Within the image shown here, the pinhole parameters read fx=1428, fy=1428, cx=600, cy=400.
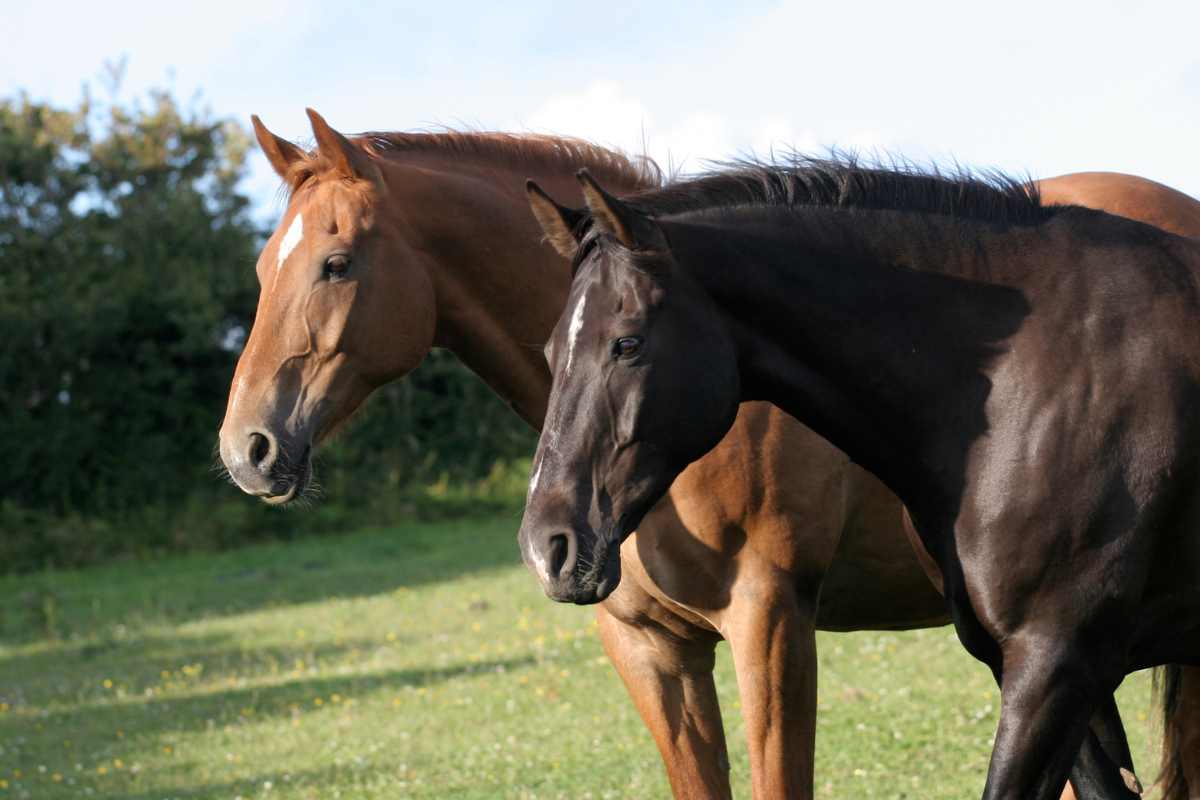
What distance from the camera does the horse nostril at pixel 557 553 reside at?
2.95 metres

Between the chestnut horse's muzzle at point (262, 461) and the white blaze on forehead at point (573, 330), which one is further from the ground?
the white blaze on forehead at point (573, 330)

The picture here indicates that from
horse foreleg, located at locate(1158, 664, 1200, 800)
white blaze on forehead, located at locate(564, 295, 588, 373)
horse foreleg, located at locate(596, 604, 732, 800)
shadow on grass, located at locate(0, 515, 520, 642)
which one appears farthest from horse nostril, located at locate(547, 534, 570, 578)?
shadow on grass, located at locate(0, 515, 520, 642)

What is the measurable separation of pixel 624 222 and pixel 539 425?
4.67ft

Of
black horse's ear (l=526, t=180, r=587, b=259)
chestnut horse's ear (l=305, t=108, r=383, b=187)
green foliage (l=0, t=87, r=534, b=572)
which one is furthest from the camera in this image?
green foliage (l=0, t=87, r=534, b=572)

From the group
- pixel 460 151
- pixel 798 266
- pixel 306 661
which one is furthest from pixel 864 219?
pixel 306 661

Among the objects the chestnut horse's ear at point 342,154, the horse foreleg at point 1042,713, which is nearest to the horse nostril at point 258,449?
the chestnut horse's ear at point 342,154

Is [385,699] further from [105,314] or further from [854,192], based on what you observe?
[105,314]

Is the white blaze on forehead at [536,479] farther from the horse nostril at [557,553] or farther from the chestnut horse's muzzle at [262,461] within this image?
the chestnut horse's muzzle at [262,461]

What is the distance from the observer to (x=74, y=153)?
2050 cm

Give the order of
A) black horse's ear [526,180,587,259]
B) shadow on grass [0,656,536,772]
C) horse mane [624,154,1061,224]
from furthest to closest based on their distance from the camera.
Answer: shadow on grass [0,656,536,772] < horse mane [624,154,1061,224] < black horse's ear [526,180,587,259]

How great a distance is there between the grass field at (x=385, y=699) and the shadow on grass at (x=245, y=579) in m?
0.06

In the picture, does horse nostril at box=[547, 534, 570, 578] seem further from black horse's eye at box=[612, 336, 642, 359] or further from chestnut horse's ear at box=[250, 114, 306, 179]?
chestnut horse's ear at box=[250, 114, 306, 179]

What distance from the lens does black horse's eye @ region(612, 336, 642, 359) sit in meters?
3.00

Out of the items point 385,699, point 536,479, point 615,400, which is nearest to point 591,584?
point 536,479
